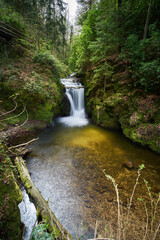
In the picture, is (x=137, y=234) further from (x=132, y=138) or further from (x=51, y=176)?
(x=132, y=138)

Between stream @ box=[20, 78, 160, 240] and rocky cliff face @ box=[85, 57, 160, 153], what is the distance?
833mm

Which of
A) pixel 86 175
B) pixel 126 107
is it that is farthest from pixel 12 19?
pixel 86 175

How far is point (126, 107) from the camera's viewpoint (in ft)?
24.8

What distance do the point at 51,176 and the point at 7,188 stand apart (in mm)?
2462

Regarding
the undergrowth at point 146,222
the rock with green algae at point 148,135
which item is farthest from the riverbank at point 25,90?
the rock with green algae at point 148,135

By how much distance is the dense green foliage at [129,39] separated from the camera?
5988 millimetres

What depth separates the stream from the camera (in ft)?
9.28

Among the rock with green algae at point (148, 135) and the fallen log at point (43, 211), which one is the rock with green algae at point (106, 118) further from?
the fallen log at point (43, 211)

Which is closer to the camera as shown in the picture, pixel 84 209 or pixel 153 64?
pixel 84 209

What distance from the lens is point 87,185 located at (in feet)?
12.3

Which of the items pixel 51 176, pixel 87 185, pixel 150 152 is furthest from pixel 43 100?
pixel 150 152

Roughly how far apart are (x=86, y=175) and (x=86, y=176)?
2.1 inches

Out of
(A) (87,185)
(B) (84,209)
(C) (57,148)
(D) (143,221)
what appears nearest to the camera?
(D) (143,221)

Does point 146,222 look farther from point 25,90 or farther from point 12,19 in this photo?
point 12,19
